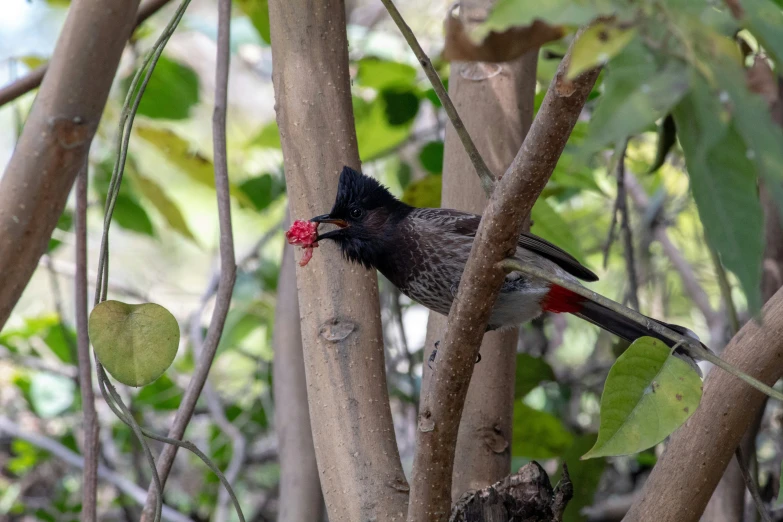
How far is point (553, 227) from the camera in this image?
6.14 feet

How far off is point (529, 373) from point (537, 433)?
6.3 inches

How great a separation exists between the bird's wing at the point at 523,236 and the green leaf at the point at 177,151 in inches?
27.9

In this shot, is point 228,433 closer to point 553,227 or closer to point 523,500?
point 553,227

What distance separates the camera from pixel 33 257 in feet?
4.33

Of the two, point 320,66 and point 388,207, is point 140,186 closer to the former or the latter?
point 388,207

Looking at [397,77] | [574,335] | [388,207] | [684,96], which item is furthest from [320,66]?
[574,335]

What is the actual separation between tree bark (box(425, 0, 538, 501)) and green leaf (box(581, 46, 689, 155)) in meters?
1.12

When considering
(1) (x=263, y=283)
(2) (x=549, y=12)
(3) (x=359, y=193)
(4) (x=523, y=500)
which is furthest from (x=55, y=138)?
(1) (x=263, y=283)

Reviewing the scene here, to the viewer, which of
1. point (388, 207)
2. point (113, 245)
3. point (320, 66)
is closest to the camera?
point (320, 66)

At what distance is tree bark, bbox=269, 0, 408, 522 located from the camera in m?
1.29

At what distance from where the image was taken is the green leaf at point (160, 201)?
82.9 inches

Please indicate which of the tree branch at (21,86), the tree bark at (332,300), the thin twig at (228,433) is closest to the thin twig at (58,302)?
the thin twig at (228,433)

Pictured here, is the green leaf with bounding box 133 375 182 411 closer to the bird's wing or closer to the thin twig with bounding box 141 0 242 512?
the thin twig with bounding box 141 0 242 512

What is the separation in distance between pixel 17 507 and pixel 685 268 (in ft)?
9.21
